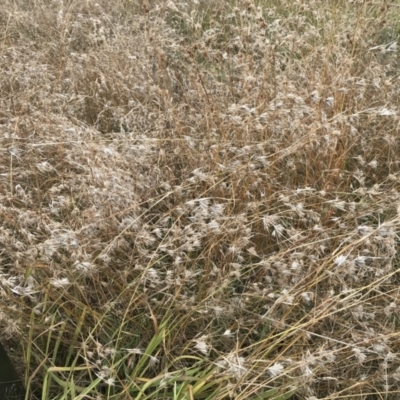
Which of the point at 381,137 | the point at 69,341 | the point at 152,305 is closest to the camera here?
the point at 69,341

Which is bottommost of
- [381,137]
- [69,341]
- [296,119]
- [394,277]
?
[394,277]

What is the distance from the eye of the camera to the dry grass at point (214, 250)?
1417 mm

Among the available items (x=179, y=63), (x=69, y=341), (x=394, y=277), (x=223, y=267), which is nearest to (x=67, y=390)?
(x=69, y=341)

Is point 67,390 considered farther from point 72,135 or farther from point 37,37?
point 37,37

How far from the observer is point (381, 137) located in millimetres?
2035

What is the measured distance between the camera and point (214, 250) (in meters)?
1.66

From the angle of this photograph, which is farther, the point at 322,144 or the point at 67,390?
the point at 322,144

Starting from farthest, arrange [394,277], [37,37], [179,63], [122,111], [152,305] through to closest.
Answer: [37,37]
[179,63]
[122,111]
[394,277]
[152,305]

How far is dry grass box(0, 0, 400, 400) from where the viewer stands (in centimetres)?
142

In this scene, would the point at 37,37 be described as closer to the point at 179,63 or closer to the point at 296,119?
the point at 179,63

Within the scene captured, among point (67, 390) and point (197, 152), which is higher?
point (197, 152)

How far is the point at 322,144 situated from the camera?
1.92 metres

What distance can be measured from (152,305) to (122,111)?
1.02 metres

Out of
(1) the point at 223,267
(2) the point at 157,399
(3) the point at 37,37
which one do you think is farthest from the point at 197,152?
(3) the point at 37,37
